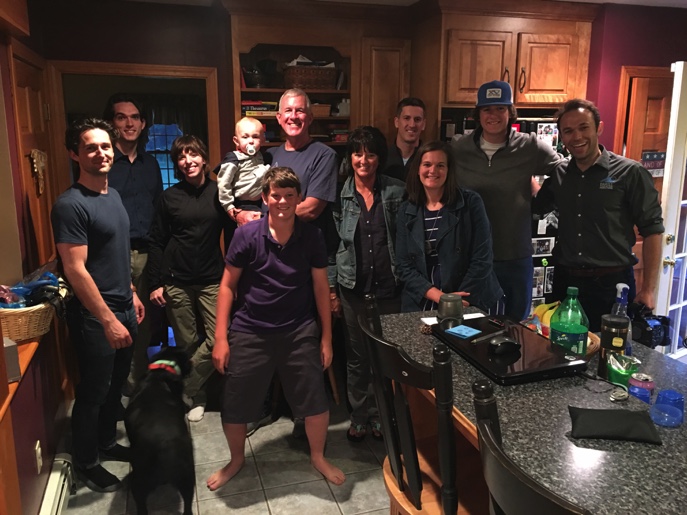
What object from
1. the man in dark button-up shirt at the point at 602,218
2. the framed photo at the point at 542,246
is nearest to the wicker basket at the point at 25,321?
the man in dark button-up shirt at the point at 602,218

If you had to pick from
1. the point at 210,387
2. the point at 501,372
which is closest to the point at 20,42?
the point at 210,387

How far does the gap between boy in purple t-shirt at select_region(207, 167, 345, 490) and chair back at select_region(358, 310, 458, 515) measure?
0.79 m

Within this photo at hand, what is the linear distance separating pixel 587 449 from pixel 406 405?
41cm

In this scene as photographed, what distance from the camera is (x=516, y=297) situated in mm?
2904

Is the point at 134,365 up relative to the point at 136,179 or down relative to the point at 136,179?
down

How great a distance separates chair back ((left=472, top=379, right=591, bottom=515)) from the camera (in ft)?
2.44

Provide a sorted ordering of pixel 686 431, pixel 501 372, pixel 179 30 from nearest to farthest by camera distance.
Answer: pixel 686 431, pixel 501 372, pixel 179 30

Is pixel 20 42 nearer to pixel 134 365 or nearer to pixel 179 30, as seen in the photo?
pixel 179 30

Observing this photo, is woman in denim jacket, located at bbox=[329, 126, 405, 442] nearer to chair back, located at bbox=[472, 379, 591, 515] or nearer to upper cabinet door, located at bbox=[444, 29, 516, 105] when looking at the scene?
upper cabinet door, located at bbox=[444, 29, 516, 105]

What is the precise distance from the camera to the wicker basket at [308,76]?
3.77m

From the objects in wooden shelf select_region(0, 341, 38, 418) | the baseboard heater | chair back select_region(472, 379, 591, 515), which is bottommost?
the baseboard heater

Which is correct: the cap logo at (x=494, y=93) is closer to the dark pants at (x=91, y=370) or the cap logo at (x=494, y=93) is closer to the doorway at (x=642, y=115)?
the doorway at (x=642, y=115)

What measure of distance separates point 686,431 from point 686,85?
100 inches

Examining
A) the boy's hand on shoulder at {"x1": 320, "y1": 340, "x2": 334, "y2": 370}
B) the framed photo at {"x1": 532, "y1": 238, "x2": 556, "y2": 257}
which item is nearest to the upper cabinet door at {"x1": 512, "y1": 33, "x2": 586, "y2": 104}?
the framed photo at {"x1": 532, "y1": 238, "x2": 556, "y2": 257}
